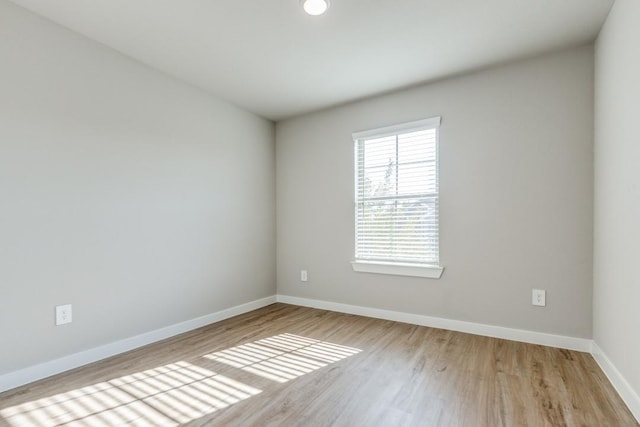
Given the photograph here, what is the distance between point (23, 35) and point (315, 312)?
3394mm

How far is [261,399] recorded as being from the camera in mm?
1814

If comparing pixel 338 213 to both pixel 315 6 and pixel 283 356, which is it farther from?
pixel 315 6

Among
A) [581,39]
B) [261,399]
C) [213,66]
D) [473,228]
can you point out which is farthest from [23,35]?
[581,39]

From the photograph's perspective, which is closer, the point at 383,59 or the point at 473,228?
the point at 383,59

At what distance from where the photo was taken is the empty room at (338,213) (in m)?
1.84

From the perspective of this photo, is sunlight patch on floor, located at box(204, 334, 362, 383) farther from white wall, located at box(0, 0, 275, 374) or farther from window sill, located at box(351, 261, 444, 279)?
window sill, located at box(351, 261, 444, 279)

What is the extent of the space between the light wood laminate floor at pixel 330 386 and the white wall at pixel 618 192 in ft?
1.16

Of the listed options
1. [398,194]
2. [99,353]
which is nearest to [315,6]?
[398,194]

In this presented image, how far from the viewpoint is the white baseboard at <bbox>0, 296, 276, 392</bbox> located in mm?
1941

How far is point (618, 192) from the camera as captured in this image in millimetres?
1892

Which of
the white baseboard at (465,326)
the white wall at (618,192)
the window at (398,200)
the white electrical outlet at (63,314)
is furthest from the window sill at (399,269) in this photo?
the white electrical outlet at (63,314)

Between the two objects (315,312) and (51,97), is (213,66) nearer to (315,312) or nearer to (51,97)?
(51,97)

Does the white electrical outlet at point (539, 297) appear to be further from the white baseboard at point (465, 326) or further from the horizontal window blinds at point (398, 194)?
the horizontal window blinds at point (398, 194)

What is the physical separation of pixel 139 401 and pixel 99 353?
32.0 inches
